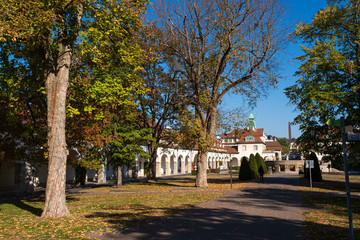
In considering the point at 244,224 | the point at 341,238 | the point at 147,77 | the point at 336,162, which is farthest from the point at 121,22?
the point at 336,162

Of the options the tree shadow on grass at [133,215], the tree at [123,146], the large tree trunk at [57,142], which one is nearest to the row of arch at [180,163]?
the tree at [123,146]

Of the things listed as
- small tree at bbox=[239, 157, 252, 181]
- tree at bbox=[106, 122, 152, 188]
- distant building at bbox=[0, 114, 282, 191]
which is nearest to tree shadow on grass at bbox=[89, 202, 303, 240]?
distant building at bbox=[0, 114, 282, 191]

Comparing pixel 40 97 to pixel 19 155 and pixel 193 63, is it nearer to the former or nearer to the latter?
pixel 19 155

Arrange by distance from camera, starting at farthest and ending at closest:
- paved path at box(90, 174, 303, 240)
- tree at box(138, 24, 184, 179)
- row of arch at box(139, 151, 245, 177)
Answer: row of arch at box(139, 151, 245, 177) < tree at box(138, 24, 184, 179) < paved path at box(90, 174, 303, 240)

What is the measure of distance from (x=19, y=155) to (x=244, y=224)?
42.5 ft

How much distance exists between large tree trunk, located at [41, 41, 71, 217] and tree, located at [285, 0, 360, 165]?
15.1 meters

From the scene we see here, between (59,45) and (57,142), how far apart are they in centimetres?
418

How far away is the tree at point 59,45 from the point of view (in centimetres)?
998

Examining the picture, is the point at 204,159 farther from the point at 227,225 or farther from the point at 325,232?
the point at 325,232

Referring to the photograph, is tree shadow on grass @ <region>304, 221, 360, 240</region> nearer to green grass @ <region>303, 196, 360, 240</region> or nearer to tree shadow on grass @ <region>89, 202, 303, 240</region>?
green grass @ <region>303, 196, 360, 240</region>

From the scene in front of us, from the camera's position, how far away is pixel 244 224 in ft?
28.5

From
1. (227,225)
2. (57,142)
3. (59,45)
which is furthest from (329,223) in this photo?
(59,45)

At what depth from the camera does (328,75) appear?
21266mm

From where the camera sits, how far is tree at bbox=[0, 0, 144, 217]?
998cm
